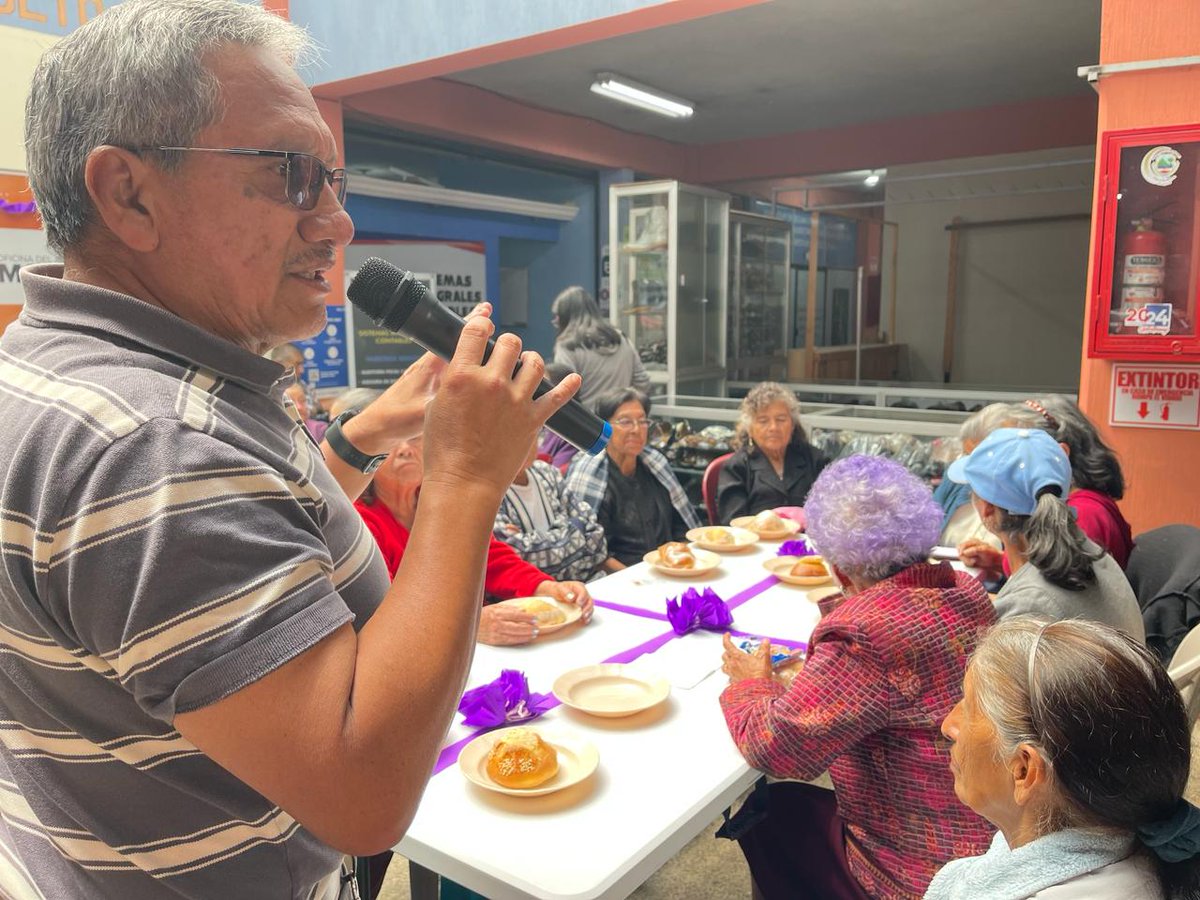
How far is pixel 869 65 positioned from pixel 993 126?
1.92 metres

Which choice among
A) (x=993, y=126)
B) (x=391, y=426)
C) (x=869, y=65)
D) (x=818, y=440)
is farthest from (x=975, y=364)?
(x=391, y=426)

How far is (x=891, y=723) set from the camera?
1.53 meters

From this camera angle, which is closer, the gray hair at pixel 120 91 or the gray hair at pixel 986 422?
the gray hair at pixel 120 91

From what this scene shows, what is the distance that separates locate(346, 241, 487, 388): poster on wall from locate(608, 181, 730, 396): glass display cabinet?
1445 millimetres

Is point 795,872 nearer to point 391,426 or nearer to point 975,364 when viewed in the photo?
point 391,426

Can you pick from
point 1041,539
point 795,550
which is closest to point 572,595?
point 795,550

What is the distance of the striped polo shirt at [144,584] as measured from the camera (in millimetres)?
575

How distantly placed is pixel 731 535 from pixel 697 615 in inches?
38.2

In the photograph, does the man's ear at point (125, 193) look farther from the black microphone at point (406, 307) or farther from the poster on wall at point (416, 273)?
the poster on wall at point (416, 273)

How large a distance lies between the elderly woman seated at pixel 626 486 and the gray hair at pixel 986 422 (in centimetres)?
128

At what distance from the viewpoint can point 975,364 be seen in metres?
10.2

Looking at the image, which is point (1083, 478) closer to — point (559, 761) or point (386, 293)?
point (559, 761)

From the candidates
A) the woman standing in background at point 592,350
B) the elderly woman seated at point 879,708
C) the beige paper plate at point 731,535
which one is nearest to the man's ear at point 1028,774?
the elderly woman seated at point 879,708

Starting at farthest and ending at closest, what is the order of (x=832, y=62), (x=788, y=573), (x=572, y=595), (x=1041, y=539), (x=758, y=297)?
1. (x=758, y=297)
2. (x=832, y=62)
3. (x=788, y=573)
4. (x=572, y=595)
5. (x=1041, y=539)
